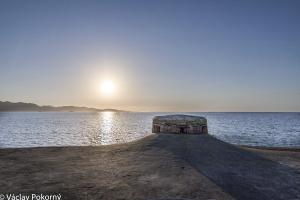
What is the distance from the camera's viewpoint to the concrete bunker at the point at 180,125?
654 inches

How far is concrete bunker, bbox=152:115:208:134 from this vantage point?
54.5 ft

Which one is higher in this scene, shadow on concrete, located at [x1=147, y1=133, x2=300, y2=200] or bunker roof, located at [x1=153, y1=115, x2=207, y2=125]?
bunker roof, located at [x1=153, y1=115, x2=207, y2=125]

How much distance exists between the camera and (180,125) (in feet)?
54.5

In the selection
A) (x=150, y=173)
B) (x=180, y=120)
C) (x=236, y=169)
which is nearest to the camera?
(x=150, y=173)

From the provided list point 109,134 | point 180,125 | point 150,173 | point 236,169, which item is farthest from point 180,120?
point 109,134

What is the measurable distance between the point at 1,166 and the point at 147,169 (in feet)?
18.2

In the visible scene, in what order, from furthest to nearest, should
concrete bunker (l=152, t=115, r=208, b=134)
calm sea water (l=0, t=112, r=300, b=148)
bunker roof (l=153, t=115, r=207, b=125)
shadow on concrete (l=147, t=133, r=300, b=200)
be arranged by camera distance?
calm sea water (l=0, t=112, r=300, b=148), bunker roof (l=153, t=115, r=207, b=125), concrete bunker (l=152, t=115, r=208, b=134), shadow on concrete (l=147, t=133, r=300, b=200)

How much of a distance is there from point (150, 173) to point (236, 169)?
3.59 metres

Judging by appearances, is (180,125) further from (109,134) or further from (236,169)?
(109,134)

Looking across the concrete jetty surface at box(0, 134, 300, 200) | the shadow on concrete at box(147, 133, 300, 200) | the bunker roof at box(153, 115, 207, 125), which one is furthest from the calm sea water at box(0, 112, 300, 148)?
the concrete jetty surface at box(0, 134, 300, 200)

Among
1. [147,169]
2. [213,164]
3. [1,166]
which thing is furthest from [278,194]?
[1,166]

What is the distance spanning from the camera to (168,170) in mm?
8602

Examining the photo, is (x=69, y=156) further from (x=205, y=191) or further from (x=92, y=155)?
(x=205, y=191)

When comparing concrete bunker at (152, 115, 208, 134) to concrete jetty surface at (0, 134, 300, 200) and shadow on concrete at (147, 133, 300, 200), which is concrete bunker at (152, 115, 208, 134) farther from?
concrete jetty surface at (0, 134, 300, 200)
